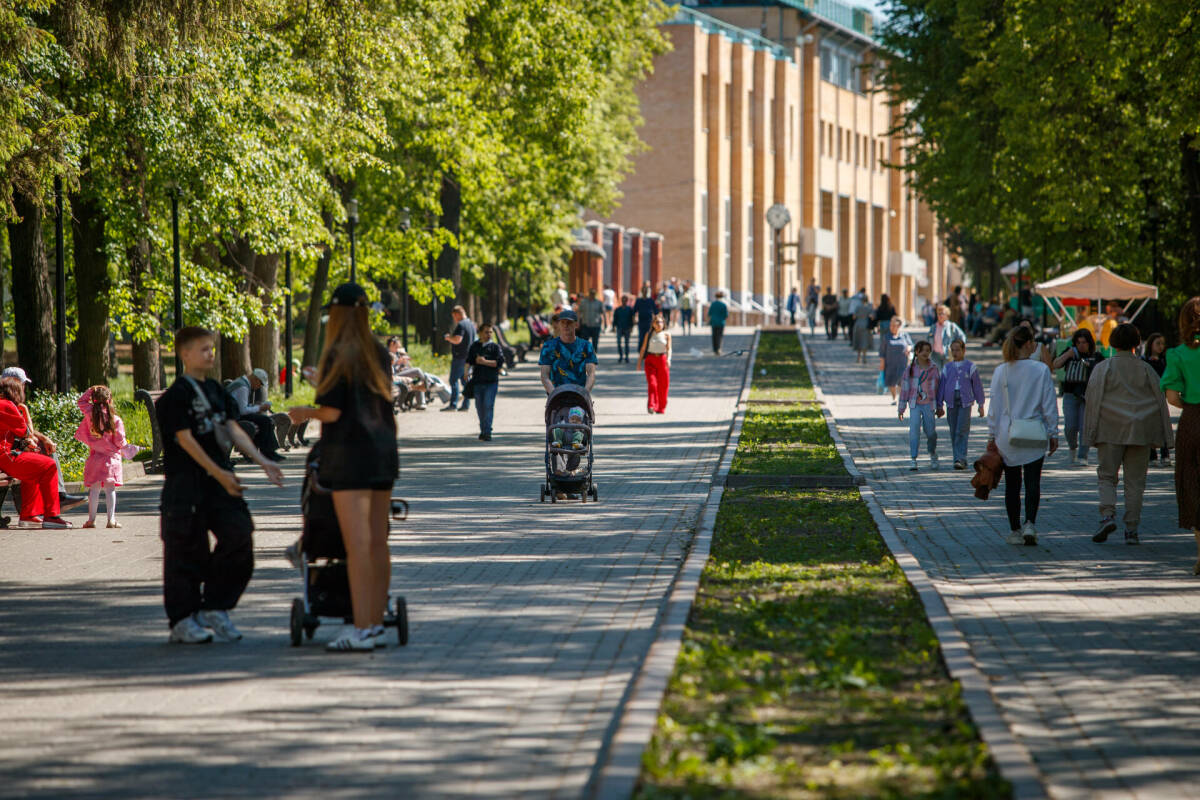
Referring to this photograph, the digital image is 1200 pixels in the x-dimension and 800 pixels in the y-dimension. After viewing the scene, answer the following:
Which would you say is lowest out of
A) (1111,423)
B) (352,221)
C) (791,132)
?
(1111,423)

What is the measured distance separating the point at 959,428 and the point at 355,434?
11.5 m

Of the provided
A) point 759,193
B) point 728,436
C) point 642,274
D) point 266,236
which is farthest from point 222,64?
point 759,193

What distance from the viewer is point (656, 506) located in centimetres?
1504

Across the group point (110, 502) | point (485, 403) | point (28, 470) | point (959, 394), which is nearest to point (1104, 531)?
point (959, 394)

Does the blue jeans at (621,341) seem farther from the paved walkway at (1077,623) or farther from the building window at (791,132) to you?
the building window at (791,132)

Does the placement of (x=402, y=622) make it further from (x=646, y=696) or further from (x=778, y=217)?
(x=778, y=217)

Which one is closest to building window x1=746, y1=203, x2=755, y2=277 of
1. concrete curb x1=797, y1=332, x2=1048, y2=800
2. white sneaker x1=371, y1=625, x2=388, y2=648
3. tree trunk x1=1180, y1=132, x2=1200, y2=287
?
tree trunk x1=1180, y1=132, x2=1200, y2=287

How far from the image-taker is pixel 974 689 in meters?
7.00

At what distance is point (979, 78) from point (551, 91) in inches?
373

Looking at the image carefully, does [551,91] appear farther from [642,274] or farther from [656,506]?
[642,274]

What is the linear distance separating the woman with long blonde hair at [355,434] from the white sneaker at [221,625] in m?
0.85

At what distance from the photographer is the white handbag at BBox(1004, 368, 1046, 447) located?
12.3 m

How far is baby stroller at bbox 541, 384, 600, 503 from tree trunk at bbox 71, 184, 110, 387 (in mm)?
9475

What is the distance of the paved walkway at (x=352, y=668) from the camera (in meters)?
6.00
